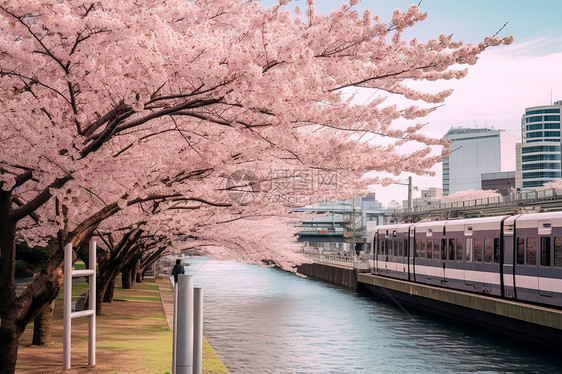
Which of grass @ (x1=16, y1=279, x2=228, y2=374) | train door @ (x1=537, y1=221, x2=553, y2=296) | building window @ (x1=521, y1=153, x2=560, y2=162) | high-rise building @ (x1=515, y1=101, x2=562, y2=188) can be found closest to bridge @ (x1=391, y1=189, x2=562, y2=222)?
train door @ (x1=537, y1=221, x2=553, y2=296)

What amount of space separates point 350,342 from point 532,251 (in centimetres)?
712

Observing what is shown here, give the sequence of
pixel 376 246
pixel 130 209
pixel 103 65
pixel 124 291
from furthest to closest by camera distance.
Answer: pixel 376 246
pixel 124 291
pixel 130 209
pixel 103 65

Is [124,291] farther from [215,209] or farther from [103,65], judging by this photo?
[103,65]

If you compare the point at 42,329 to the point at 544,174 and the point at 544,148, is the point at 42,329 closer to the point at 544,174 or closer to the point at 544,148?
the point at 544,174

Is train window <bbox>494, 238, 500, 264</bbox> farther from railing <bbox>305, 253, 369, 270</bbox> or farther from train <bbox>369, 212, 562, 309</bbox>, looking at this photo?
railing <bbox>305, 253, 369, 270</bbox>

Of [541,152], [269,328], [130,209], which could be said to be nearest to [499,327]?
[269,328]

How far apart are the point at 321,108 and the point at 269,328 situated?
63.5 feet

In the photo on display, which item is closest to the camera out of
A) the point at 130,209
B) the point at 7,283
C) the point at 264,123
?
the point at 264,123

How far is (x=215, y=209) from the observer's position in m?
19.7

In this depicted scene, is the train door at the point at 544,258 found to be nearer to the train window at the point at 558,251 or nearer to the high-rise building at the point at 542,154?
the train window at the point at 558,251

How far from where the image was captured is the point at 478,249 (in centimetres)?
2819

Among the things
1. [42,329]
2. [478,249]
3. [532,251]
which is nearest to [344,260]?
[478,249]

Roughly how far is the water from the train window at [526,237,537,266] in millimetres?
2929

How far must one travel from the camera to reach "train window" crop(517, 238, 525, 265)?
24141mm
